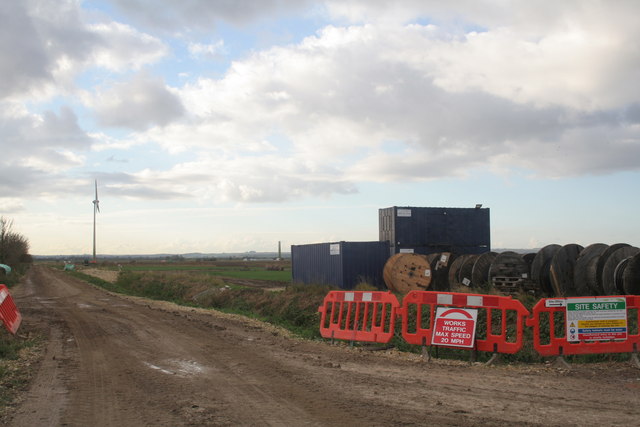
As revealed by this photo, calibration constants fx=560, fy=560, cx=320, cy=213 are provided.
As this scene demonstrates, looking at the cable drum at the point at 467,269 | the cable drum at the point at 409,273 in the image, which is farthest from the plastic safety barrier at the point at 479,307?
the cable drum at the point at 409,273

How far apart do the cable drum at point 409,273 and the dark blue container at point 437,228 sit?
13.7 feet

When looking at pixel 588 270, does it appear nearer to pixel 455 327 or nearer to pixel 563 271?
pixel 563 271

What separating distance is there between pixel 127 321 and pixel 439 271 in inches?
462

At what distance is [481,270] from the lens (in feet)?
62.4

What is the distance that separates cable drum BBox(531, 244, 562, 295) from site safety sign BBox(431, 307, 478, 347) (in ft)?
25.0

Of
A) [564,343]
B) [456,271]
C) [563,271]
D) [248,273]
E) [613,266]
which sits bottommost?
[248,273]

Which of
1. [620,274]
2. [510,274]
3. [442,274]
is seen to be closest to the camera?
[620,274]

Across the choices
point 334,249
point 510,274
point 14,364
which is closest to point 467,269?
point 510,274

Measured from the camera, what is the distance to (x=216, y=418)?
6.52 m

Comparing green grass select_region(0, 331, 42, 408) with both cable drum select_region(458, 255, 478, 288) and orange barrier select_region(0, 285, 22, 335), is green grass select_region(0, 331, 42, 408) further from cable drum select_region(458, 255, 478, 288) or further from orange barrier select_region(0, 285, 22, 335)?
cable drum select_region(458, 255, 478, 288)

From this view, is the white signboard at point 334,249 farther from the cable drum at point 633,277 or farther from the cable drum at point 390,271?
the cable drum at point 633,277

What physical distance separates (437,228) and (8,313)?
1914cm

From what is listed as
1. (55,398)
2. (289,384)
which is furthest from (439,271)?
(55,398)

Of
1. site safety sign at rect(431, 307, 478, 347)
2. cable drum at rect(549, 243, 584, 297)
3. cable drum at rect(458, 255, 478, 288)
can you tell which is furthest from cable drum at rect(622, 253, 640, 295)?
cable drum at rect(458, 255, 478, 288)
